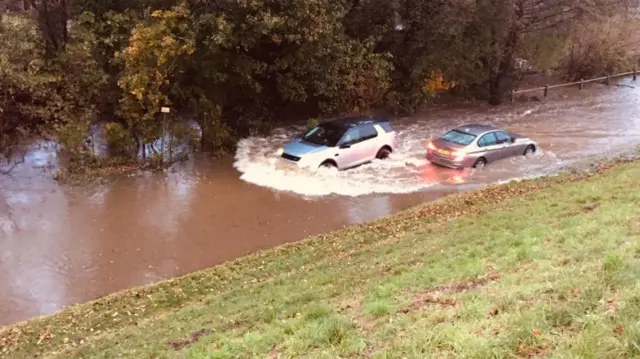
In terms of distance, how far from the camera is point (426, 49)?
24422 mm

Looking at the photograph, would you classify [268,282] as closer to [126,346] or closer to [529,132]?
[126,346]

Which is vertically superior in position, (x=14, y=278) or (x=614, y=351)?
(x=614, y=351)

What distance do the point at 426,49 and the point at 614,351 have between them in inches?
840

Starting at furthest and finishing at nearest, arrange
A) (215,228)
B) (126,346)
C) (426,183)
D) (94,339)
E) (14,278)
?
(426,183), (215,228), (14,278), (94,339), (126,346)

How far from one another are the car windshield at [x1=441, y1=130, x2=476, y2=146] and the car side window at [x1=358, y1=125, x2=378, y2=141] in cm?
221

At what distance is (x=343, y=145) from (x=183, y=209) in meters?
5.23

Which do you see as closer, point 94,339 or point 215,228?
point 94,339

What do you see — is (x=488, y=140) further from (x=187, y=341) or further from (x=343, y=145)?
(x=187, y=341)

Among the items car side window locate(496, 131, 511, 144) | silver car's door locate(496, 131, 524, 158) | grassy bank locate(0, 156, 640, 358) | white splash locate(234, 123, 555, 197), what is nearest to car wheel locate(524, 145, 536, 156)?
white splash locate(234, 123, 555, 197)

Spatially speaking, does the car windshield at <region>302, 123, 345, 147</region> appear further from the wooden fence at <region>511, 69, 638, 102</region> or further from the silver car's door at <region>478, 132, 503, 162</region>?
the wooden fence at <region>511, 69, 638, 102</region>

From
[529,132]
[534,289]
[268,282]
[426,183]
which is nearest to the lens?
[534,289]

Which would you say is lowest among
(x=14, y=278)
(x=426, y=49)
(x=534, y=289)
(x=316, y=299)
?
(x=14, y=278)

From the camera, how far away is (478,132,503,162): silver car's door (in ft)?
59.5

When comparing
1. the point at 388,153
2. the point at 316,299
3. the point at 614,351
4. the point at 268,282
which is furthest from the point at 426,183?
the point at 614,351
